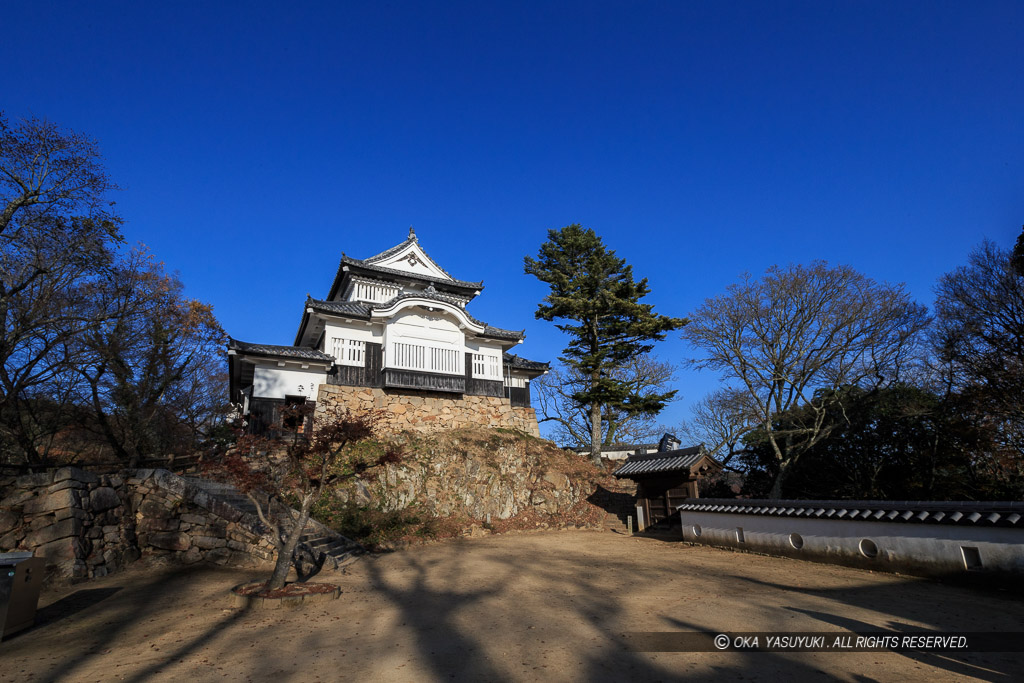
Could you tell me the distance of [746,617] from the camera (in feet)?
24.1

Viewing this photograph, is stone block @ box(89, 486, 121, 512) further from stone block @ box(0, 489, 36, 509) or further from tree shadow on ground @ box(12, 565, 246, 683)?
tree shadow on ground @ box(12, 565, 246, 683)

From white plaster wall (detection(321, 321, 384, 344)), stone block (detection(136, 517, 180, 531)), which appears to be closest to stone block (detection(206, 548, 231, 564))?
stone block (detection(136, 517, 180, 531))

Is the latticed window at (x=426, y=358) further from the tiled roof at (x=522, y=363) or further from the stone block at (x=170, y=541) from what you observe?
the stone block at (x=170, y=541)

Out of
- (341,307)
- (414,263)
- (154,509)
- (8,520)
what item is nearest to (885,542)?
(154,509)

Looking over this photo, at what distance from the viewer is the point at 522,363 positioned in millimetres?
26531

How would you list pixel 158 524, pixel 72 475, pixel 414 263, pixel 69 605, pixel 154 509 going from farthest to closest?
pixel 414 263 < pixel 154 509 < pixel 158 524 < pixel 72 475 < pixel 69 605

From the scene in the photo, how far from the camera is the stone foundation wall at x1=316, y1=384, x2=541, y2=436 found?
20875mm

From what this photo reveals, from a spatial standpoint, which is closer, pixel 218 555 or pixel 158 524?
pixel 218 555

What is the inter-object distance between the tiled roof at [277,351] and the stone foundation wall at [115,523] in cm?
761

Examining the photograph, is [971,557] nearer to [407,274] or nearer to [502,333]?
[502,333]

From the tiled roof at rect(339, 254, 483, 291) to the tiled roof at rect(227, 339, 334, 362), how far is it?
6.75m

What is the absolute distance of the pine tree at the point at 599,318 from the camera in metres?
25.1

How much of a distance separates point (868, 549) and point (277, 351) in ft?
67.2

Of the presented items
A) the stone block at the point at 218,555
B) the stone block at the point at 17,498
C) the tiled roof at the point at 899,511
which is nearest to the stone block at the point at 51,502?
the stone block at the point at 17,498
